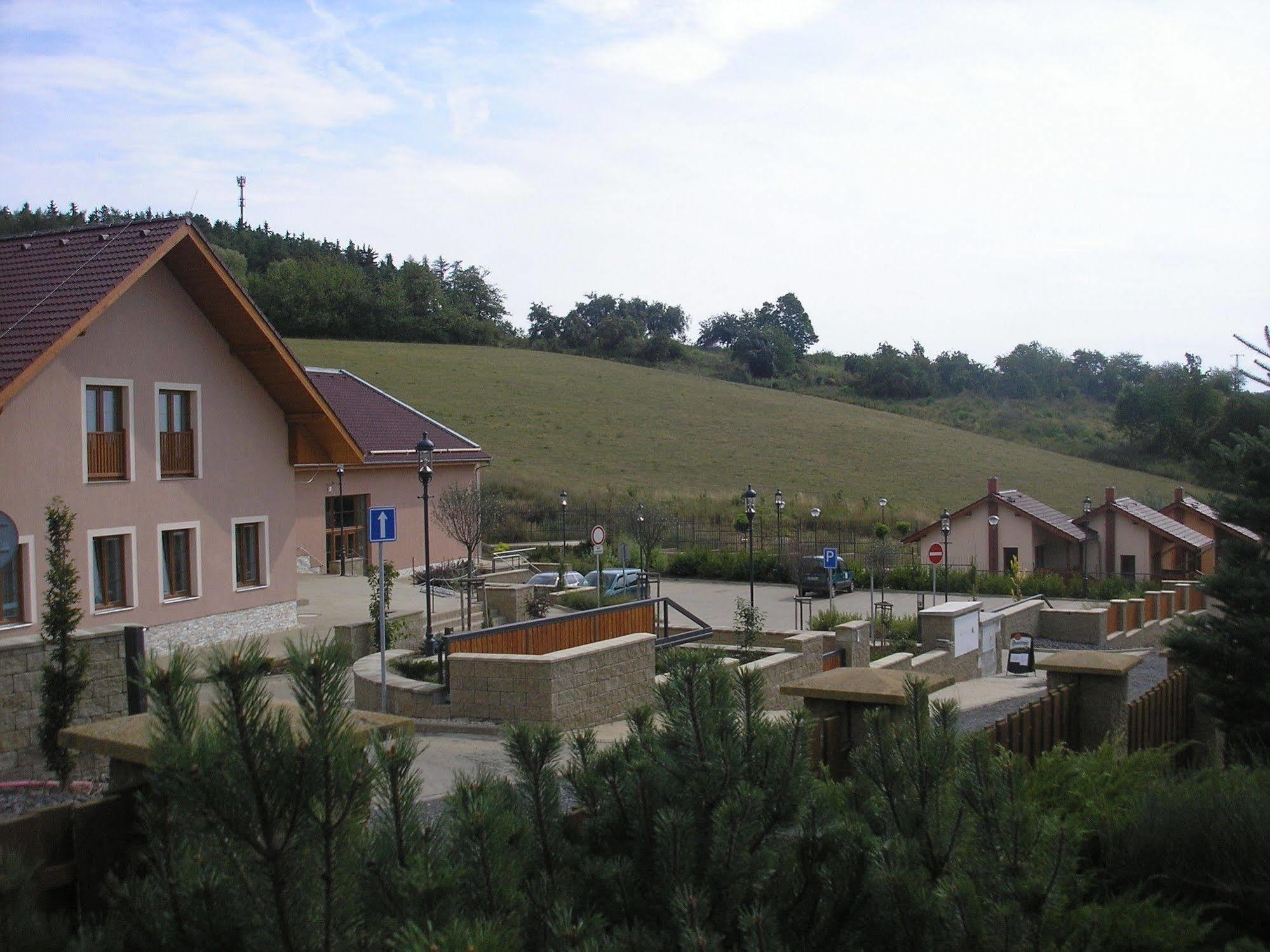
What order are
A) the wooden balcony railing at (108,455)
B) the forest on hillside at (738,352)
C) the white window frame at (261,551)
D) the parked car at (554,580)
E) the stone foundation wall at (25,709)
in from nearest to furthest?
the stone foundation wall at (25,709), the wooden balcony railing at (108,455), the white window frame at (261,551), the parked car at (554,580), the forest on hillside at (738,352)


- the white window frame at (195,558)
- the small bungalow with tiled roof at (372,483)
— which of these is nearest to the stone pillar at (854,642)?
the white window frame at (195,558)

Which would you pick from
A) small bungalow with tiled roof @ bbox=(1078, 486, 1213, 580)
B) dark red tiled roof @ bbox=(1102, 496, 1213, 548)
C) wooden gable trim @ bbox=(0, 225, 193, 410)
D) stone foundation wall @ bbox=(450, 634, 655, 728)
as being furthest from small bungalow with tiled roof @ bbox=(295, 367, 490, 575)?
dark red tiled roof @ bbox=(1102, 496, 1213, 548)

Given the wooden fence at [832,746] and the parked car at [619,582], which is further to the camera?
the parked car at [619,582]

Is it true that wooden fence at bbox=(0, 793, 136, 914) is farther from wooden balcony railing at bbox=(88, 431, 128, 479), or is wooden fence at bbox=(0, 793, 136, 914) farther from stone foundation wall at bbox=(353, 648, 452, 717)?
wooden balcony railing at bbox=(88, 431, 128, 479)

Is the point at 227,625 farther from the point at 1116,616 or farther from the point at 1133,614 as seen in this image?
the point at 1133,614

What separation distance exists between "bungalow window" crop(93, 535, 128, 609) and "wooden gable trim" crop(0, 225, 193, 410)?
11.1ft

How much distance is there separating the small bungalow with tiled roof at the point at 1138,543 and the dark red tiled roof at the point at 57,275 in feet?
108

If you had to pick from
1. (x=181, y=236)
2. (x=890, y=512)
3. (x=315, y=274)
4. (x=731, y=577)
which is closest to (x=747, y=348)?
(x=315, y=274)

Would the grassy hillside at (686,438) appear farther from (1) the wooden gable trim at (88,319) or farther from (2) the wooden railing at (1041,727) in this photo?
(2) the wooden railing at (1041,727)

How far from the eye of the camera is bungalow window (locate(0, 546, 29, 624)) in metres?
17.5

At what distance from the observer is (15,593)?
1767 cm

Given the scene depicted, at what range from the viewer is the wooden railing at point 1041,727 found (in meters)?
6.73

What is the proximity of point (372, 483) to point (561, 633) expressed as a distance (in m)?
24.5

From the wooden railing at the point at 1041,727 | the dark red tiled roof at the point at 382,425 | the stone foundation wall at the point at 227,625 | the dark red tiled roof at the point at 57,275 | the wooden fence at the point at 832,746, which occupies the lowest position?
the stone foundation wall at the point at 227,625
